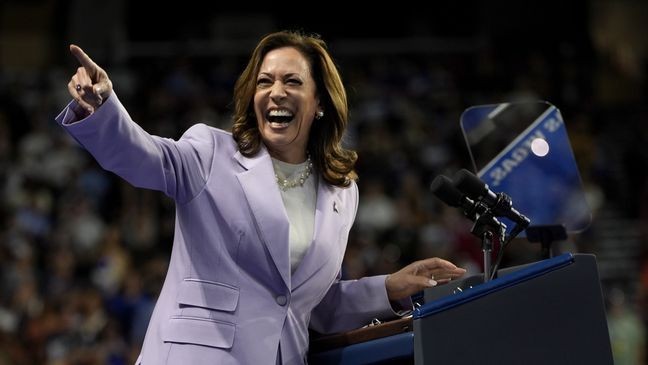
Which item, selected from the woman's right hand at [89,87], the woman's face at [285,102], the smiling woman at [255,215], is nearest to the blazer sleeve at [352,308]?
the smiling woman at [255,215]

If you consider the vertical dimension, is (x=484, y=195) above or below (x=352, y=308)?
above

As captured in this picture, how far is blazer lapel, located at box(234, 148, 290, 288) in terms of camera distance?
2824 millimetres

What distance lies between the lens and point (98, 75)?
100 inches

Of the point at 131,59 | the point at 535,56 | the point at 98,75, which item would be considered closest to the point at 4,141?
the point at 131,59

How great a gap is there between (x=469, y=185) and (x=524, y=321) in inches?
15.2

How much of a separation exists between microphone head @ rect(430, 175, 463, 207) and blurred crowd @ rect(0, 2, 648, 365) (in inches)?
107

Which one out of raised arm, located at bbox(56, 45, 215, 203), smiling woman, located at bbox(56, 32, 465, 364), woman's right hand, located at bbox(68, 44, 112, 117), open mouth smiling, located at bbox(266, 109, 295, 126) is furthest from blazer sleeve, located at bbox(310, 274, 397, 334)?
woman's right hand, located at bbox(68, 44, 112, 117)

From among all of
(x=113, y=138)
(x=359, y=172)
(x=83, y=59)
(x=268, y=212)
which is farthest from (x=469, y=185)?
(x=359, y=172)

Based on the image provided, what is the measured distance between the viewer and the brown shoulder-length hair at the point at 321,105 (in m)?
3.09

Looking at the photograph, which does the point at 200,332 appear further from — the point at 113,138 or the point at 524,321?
the point at 524,321

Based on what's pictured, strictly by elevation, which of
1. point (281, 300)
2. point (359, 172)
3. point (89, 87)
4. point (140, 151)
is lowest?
point (281, 300)

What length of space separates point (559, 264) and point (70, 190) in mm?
7096

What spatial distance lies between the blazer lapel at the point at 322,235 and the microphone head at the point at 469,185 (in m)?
0.40

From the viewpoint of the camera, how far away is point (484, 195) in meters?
2.79
